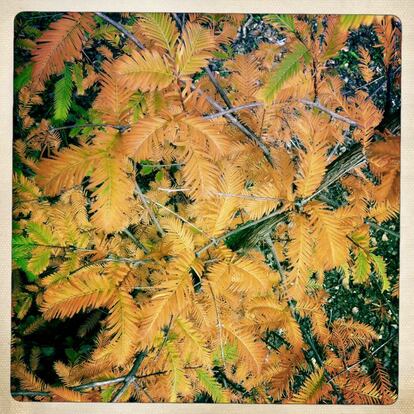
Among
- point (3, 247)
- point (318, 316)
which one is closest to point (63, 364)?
point (3, 247)

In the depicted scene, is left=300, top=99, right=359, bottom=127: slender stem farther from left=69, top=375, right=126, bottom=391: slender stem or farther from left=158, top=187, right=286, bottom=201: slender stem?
left=69, top=375, right=126, bottom=391: slender stem

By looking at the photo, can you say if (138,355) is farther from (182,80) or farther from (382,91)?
(382,91)

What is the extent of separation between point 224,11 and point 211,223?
0.51 meters

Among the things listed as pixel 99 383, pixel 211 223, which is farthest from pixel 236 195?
pixel 99 383

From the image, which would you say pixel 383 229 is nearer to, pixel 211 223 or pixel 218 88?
pixel 211 223

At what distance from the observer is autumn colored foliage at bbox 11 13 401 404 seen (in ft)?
3.25

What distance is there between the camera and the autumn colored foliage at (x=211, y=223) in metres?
0.99

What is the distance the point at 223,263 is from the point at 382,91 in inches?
22.0

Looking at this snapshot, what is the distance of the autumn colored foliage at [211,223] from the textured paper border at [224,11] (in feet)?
0.08

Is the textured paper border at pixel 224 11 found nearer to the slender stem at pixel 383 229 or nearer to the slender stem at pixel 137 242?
the slender stem at pixel 383 229

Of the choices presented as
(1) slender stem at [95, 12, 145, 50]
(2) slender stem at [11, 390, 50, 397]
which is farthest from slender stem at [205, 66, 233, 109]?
(2) slender stem at [11, 390, 50, 397]

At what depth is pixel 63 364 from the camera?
109 centimetres

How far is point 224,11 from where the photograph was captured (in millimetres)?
1049

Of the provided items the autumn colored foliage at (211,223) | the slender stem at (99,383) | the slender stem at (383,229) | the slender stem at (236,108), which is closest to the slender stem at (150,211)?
the autumn colored foliage at (211,223)
